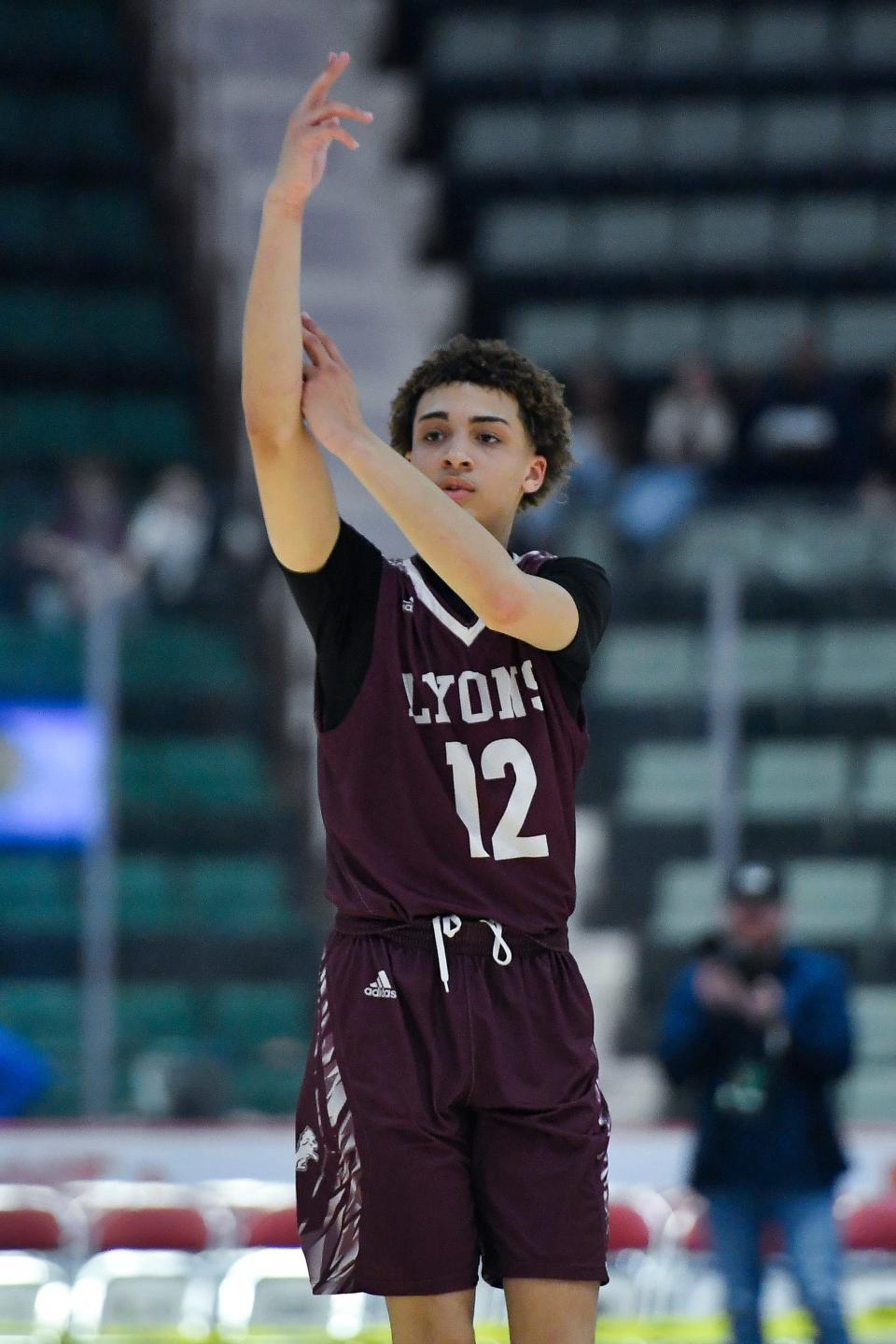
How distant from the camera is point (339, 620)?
3.29 m

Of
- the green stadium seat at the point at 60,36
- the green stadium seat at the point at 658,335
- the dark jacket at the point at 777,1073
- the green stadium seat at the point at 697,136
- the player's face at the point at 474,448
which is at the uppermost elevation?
the green stadium seat at the point at 60,36

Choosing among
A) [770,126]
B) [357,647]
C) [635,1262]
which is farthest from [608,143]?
[357,647]

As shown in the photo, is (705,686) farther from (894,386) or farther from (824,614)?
(894,386)

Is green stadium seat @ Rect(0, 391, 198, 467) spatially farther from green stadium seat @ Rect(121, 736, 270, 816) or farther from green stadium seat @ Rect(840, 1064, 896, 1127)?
green stadium seat @ Rect(840, 1064, 896, 1127)

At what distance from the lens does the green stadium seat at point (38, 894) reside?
8.35m

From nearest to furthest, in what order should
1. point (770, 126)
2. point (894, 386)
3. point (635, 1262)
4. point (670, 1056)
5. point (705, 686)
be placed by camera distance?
point (670, 1056)
point (635, 1262)
point (705, 686)
point (894, 386)
point (770, 126)

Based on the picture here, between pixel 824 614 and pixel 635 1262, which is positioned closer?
pixel 635 1262

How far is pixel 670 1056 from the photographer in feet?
21.6

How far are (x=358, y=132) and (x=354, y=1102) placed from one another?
12.6m

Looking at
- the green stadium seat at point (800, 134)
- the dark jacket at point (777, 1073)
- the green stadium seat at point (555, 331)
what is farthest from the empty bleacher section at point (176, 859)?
the green stadium seat at point (800, 134)

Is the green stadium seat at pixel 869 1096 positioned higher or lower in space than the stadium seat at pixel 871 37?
lower

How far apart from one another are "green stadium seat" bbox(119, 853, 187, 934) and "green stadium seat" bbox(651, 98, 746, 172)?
25.2 feet

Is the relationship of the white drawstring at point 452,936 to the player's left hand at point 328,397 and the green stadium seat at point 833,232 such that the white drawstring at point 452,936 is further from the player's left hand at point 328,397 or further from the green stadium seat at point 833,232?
the green stadium seat at point 833,232

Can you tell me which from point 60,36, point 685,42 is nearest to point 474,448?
point 685,42
